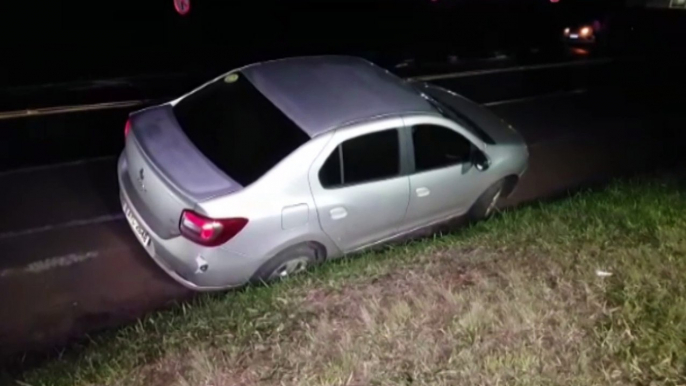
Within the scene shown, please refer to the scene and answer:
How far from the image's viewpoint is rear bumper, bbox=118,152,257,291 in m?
5.29

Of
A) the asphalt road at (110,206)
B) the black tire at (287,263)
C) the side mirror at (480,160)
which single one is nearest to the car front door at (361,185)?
the black tire at (287,263)

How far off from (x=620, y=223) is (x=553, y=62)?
317 inches

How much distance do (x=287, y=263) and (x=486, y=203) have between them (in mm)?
2395

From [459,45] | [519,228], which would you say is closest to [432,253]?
[519,228]

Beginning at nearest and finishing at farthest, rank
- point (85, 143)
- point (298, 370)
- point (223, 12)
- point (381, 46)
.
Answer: point (298, 370), point (85, 143), point (223, 12), point (381, 46)

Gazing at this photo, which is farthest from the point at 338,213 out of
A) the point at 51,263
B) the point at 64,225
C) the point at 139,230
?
the point at 64,225

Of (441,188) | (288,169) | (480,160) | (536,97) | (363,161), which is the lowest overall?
(536,97)

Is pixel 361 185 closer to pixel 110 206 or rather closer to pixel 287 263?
pixel 287 263

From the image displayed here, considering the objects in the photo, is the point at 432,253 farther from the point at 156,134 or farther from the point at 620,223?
the point at 156,134

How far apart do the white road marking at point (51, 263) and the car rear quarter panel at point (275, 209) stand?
1752mm

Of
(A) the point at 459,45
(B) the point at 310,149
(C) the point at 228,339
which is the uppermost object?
(B) the point at 310,149

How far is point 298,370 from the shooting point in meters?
4.11

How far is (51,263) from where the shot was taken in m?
6.22

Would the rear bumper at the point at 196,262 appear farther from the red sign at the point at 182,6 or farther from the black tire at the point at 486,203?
the red sign at the point at 182,6
